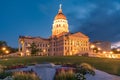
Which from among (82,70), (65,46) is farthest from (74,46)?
(82,70)

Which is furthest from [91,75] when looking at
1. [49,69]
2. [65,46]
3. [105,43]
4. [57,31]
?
[57,31]

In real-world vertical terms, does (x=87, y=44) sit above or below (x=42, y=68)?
above

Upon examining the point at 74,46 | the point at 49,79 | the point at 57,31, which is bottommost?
the point at 49,79

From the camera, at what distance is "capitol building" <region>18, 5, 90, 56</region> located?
161m

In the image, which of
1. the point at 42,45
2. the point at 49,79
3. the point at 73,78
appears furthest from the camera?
the point at 42,45

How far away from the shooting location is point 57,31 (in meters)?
192

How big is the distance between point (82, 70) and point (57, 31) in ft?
520

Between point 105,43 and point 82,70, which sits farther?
point 105,43

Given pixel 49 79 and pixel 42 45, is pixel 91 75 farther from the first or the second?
pixel 42 45

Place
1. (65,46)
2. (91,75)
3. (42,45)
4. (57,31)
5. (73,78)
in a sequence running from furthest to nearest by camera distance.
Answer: (57,31), (42,45), (65,46), (91,75), (73,78)

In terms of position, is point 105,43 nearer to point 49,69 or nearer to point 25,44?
point 25,44

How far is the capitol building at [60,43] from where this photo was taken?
16138 centimetres

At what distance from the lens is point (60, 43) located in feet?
556

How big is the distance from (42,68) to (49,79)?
4.28 meters
